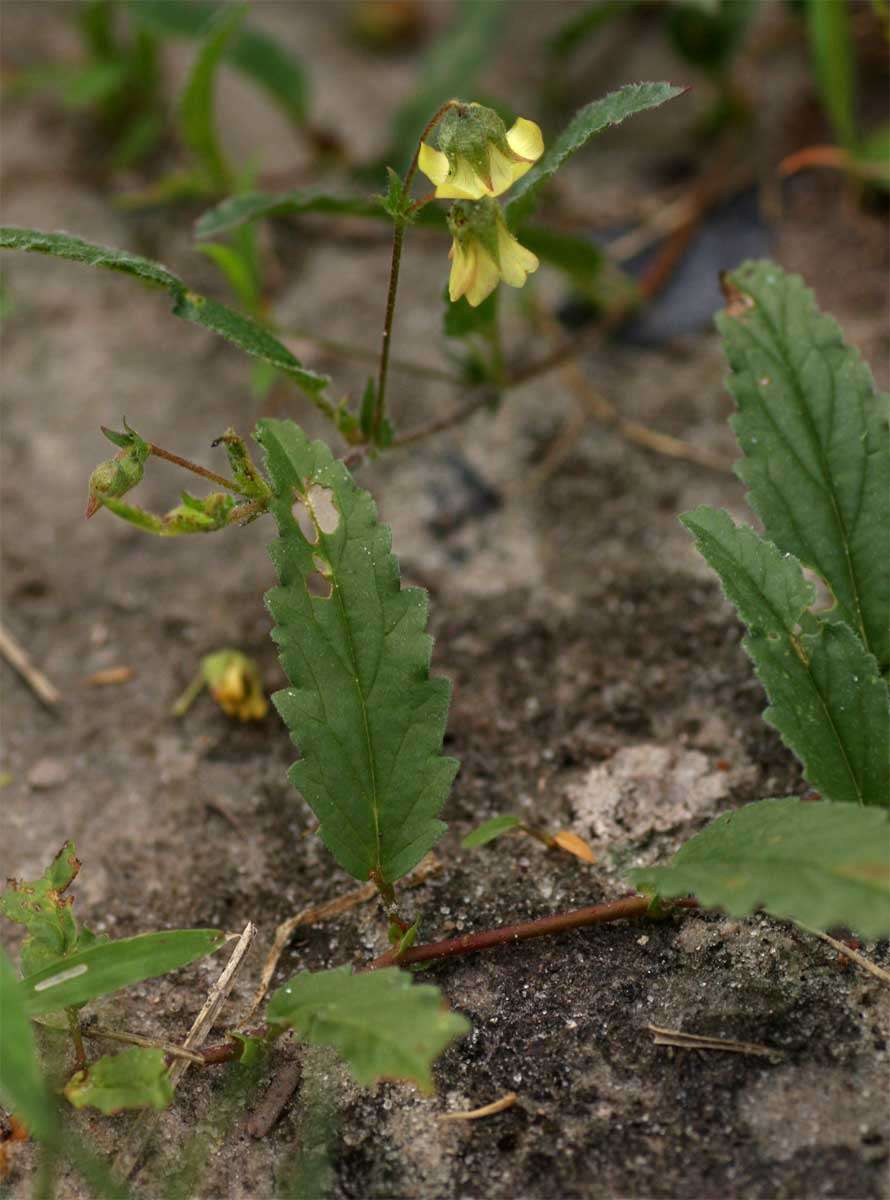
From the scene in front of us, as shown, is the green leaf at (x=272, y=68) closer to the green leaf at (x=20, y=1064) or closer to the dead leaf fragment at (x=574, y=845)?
the dead leaf fragment at (x=574, y=845)

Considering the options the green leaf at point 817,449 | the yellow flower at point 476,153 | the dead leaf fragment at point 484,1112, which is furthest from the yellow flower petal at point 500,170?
the dead leaf fragment at point 484,1112

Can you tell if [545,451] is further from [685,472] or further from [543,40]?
[543,40]

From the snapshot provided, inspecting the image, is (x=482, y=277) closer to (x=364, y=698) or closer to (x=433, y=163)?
(x=433, y=163)

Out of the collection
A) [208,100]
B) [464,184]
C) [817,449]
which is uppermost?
[208,100]

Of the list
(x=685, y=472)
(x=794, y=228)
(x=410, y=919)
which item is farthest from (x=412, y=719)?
(x=794, y=228)

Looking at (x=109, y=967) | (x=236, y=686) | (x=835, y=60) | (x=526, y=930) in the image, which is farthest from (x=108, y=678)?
(x=835, y=60)

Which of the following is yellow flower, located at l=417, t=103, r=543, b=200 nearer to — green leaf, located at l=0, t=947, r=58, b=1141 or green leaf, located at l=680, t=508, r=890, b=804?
green leaf, located at l=680, t=508, r=890, b=804

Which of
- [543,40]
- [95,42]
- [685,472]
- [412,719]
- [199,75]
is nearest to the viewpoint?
[412,719]

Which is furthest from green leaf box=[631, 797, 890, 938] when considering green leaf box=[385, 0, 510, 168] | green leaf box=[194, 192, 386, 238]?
green leaf box=[385, 0, 510, 168]
